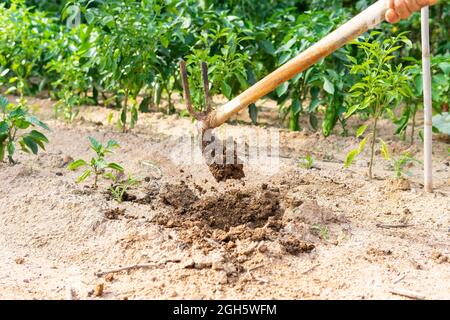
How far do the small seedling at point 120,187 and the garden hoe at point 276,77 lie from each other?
1.40 ft

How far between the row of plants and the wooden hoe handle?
0.79 metres

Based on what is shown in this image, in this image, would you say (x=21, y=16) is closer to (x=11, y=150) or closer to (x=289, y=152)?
(x=11, y=150)

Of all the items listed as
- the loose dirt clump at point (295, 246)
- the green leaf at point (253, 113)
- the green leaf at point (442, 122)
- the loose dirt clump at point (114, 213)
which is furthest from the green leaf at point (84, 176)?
the green leaf at point (442, 122)

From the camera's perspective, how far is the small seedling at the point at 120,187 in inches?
162

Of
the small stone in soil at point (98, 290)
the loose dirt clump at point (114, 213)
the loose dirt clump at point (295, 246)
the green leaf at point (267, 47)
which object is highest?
the green leaf at point (267, 47)

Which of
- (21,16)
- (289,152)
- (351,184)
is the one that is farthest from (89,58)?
(351,184)

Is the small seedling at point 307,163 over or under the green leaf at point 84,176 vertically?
over

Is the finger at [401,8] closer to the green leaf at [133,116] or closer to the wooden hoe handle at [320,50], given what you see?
the wooden hoe handle at [320,50]

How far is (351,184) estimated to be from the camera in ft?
14.7

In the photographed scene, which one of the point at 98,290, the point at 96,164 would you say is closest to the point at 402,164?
the point at 96,164

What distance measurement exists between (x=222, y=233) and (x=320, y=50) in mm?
968

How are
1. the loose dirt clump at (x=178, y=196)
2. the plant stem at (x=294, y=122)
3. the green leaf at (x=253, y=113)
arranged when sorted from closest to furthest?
1. the loose dirt clump at (x=178, y=196)
2. the plant stem at (x=294, y=122)
3. the green leaf at (x=253, y=113)

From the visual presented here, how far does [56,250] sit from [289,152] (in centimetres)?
199

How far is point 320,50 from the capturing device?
3607 mm
